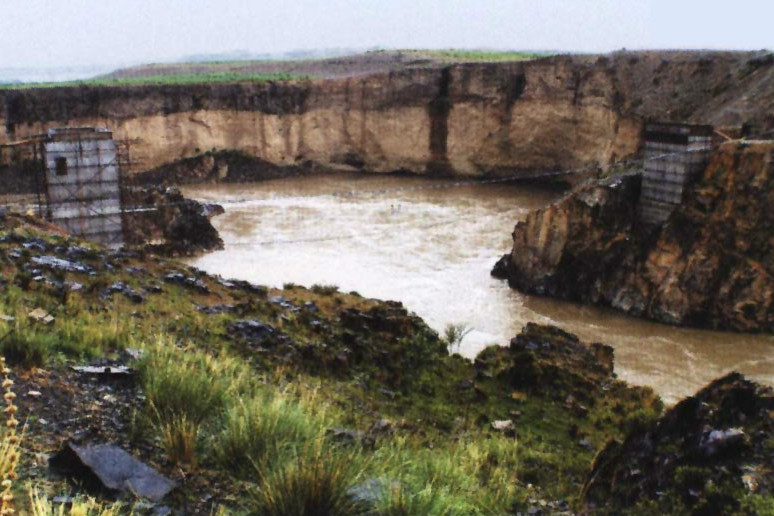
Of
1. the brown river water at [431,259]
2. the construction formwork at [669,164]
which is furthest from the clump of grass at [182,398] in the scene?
the construction formwork at [669,164]

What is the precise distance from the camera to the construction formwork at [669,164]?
1848 centimetres

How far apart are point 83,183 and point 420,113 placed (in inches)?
843

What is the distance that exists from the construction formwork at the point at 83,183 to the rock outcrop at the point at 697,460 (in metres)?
13.9

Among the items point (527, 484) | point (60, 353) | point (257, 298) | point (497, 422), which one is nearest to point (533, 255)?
point (257, 298)

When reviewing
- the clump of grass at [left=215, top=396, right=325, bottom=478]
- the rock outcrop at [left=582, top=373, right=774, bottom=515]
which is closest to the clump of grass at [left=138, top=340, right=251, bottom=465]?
the clump of grass at [left=215, top=396, right=325, bottom=478]

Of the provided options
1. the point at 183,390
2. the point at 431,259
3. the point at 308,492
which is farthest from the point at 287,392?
the point at 431,259

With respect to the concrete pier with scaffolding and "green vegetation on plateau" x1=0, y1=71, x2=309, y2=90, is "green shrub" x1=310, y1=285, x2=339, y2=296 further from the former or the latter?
"green vegetation on plateau" x1=0, y1=71, x2=309, y2=90

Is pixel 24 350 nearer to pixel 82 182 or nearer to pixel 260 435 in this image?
pixel 260 435

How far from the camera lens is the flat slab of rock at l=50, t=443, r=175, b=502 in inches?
189

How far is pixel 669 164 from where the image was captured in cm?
1878

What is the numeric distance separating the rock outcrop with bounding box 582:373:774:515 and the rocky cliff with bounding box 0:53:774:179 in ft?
74.5

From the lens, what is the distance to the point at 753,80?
25.3 meters

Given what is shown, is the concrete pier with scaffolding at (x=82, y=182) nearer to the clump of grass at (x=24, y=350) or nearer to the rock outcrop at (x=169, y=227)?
the rock outcrop at (x=169, y=227)

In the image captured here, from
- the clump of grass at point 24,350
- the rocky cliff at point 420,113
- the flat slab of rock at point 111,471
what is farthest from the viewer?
the rocky cliff at point 420,113
